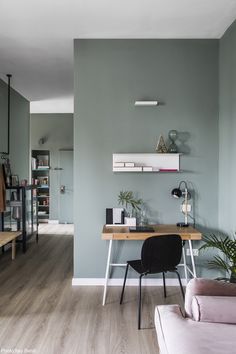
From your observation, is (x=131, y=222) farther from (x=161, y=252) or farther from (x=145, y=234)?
(x=161, y=252)

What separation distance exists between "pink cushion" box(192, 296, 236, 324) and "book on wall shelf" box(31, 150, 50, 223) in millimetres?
6884

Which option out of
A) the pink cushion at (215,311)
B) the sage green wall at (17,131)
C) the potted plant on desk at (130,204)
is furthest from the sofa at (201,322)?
the sage green wall at (17,131)

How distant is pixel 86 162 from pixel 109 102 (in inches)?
30.1

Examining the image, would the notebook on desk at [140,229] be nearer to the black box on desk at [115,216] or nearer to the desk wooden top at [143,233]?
the desk wooden top at [143,233]

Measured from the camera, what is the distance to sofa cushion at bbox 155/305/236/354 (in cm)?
152

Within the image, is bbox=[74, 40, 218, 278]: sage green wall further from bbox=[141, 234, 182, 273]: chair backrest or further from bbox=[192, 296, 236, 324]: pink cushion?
bbox=[192, 296, 236, 324]: pink cushion

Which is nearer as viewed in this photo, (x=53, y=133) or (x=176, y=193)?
(x=176, y=193)

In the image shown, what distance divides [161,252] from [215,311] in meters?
0.97

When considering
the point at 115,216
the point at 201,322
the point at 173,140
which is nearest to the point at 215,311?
the point at 201,322

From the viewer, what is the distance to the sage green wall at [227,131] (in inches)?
125

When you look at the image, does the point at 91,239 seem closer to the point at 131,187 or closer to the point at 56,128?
the point at 131,187

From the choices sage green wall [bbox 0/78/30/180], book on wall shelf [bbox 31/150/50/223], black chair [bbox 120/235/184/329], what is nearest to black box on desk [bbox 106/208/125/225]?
black chair [bbox 120/235/184/329]

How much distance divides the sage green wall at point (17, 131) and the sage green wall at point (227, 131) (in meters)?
3.70

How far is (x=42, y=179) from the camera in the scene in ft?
27.4
